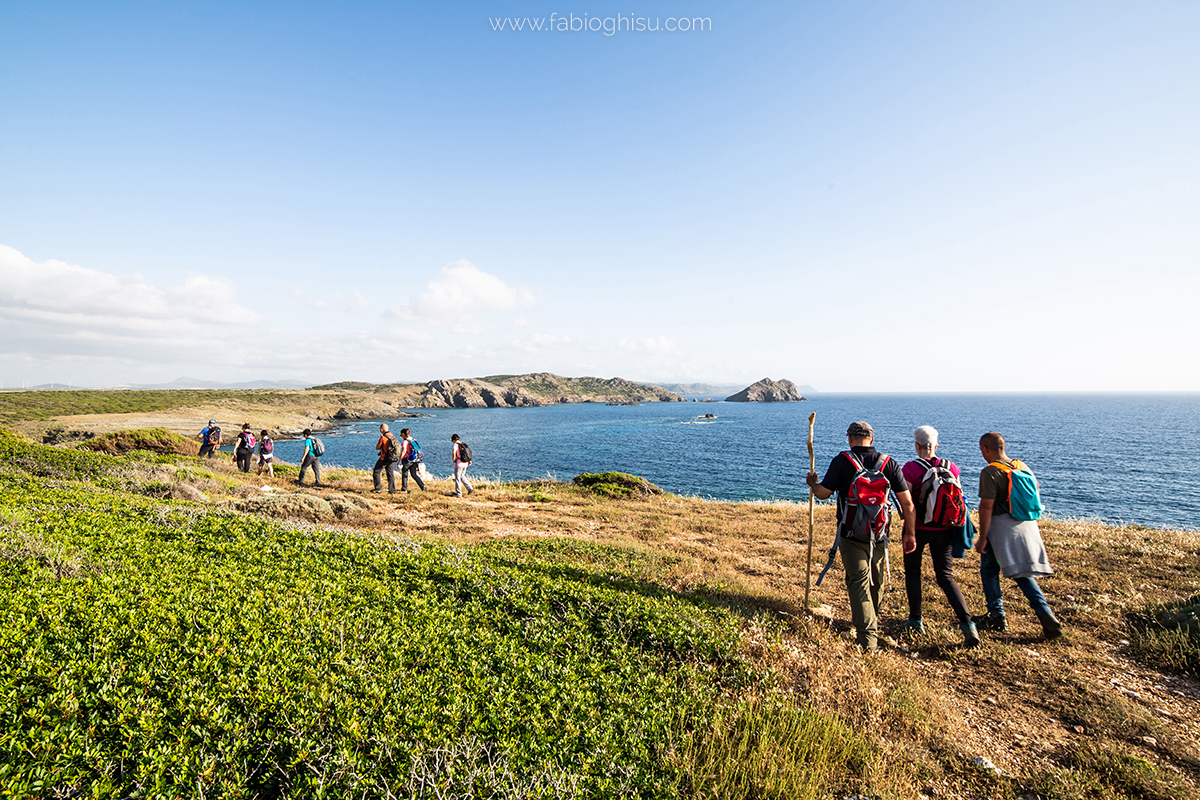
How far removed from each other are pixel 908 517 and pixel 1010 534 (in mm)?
1613

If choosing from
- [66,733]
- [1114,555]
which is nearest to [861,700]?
[66,733]

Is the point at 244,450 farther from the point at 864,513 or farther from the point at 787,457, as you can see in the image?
the point at 787,457

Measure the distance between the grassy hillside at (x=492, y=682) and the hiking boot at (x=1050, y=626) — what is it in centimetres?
19

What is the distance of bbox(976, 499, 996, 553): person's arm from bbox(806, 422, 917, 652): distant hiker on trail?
106 centimetres

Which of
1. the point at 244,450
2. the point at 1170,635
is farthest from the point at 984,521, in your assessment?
the point at 244,450

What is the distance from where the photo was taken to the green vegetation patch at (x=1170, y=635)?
19.2 ft

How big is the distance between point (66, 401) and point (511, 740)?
388 feet

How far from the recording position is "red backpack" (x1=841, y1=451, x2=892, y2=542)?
6.19 m

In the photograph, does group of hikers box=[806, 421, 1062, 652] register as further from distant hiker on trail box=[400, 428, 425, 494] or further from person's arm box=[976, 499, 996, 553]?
distant hiker on trail box=[400, 428, 425, 494]

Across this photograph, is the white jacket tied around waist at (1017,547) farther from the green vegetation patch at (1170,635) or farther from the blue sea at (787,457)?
the blue sea at (787,457)

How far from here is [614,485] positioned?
2164 cm

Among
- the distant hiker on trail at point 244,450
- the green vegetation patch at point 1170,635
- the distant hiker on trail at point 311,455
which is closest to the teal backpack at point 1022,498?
the green vegetation patch at point 1170,635

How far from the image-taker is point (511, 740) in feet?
11.7

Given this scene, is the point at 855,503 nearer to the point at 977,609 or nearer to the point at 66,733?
the point at 977,609
